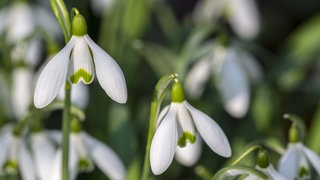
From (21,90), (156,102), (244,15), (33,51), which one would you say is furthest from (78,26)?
(244,15)

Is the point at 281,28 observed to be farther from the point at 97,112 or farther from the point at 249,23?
the point at 97,112

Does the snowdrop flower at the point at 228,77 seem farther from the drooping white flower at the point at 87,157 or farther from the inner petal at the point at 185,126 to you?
the inner petal at the point at 185,126

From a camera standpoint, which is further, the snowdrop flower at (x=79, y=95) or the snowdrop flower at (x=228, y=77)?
the snowdrop flower at (x=228, y=77)

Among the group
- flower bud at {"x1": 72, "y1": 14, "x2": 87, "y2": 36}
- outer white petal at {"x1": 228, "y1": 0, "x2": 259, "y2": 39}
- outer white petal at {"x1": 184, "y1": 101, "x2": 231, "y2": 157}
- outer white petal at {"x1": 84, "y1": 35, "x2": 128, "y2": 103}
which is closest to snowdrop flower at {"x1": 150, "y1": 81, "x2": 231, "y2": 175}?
outer white petal at {"x1": 184, "y1": 101, "x2": 231, "y2": 157}

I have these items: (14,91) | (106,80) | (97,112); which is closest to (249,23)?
(97,112)

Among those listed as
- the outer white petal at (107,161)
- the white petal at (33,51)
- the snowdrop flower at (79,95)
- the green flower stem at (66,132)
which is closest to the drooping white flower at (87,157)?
the outer white petal at (107,161)
